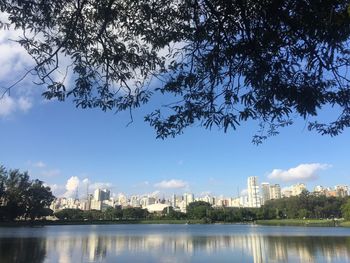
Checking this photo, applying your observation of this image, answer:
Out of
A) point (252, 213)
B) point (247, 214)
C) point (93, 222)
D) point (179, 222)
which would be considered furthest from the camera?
point (179, 222)

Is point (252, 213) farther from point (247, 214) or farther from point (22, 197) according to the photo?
Answer: point (22, 197)

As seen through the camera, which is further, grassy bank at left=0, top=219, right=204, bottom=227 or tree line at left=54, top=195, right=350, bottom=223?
tree line at left=54, top=195, right=350, bottom=223

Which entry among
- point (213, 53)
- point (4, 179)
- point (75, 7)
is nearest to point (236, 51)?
point (213, 53)

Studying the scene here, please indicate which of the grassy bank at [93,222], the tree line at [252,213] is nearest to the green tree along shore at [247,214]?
the tree line at [252,213]

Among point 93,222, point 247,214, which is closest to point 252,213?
point 247,214

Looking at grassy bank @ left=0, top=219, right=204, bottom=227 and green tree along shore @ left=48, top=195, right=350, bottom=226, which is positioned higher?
green tree along shore @ left=48, top=195, right=350, bottom=226

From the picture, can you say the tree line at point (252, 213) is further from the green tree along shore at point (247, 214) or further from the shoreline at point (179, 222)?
the shoreline at point (179, 222)

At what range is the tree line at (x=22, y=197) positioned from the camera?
8575cm

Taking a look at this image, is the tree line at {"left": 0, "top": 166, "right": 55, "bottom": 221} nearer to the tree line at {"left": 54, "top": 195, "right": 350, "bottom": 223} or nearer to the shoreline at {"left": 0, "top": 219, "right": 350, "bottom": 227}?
the shoreline at {"left": 0, "top": 219, "right": 350, "bottom": 227}

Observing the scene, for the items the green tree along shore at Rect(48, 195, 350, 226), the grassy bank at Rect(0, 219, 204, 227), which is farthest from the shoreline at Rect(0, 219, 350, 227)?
the green tree along shore at Rect(48, 195, 350, 226)

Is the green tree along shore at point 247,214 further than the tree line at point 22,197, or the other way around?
the green tree along shore at point 247,214

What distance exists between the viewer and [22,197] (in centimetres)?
9150

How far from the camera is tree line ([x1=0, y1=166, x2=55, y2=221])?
85750mm

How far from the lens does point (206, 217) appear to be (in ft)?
419
